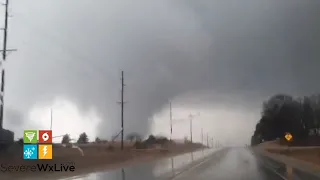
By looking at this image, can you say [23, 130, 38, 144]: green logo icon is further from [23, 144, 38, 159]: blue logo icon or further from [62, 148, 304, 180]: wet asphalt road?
[62, 148, 304, 180]: wet asphalt road

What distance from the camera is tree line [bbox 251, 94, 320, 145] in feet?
353

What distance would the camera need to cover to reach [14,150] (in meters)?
28.7

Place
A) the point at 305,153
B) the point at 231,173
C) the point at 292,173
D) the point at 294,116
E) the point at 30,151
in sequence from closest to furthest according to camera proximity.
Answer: the point at 30,151 → the point at 231,173 → the point at 292,173 → the point at 305,153 → the point at 294,116

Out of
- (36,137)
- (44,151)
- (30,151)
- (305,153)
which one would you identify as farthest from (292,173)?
(305,153)

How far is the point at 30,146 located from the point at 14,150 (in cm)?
698

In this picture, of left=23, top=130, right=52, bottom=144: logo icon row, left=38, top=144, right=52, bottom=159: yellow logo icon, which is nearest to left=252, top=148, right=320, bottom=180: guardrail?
left=38, top=144, right=52, bottom=159: yellow logo icon

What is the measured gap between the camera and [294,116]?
11112cm

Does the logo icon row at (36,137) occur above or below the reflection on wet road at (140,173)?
above

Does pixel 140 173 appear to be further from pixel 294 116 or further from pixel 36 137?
pixel 294 116

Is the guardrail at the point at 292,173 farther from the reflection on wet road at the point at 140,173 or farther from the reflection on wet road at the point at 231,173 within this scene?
the reflection on wet road at the point at 140,173

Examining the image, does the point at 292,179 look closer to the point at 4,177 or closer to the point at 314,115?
the point at 4,177

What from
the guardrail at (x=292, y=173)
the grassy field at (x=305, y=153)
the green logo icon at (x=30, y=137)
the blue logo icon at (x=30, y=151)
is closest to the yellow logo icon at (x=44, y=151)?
the blue logo icon at (x=30, y=151)

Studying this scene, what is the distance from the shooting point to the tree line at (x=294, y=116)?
107625 mm

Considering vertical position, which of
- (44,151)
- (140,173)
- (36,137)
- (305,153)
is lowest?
(305,153)
